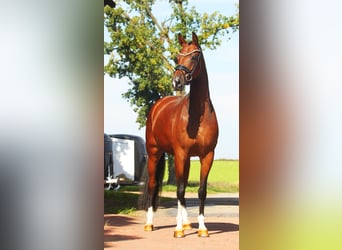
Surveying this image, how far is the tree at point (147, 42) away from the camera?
5.59 metres

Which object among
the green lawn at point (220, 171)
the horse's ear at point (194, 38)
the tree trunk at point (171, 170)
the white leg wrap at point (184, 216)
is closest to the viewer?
the green lawn at point (220, 171)

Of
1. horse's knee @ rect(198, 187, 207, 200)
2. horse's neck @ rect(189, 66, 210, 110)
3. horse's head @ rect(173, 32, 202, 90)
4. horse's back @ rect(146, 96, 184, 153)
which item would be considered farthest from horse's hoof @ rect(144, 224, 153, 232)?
horse's head @ rect(173, 32, 202, 90)

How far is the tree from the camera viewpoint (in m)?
5.59

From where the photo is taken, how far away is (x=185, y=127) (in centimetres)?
563

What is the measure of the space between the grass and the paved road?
0.05 m

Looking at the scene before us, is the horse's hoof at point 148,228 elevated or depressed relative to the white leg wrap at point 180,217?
depressed

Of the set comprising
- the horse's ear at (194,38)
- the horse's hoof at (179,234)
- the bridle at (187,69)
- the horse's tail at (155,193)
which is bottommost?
the horse's hoof at (179,234)

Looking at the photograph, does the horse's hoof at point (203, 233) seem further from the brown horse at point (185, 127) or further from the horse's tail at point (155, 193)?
the horse's tail at point (155, 193)

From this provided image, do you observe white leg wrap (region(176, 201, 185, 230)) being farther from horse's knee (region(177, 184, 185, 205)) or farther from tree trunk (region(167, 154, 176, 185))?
tree trunk (region(167, 154, 176, 185))

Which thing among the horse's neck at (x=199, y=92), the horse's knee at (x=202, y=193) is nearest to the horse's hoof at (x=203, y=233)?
the horse's knee at (x=202, y=193)
